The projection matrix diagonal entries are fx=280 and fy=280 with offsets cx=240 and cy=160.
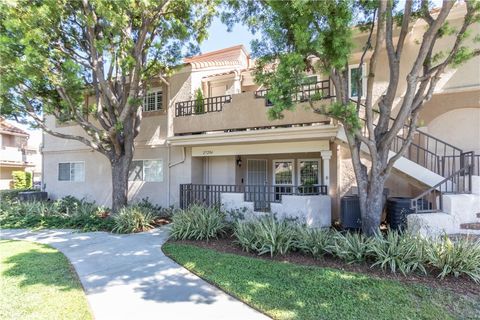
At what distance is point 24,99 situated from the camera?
455 inches

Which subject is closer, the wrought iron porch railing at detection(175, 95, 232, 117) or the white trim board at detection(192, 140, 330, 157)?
the white trim board at detection(192, 140, 330, 157)

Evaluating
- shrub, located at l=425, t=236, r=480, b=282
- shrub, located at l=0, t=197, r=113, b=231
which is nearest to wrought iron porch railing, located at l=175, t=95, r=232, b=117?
shrub, located at l=0, t=197, r=113, b=231

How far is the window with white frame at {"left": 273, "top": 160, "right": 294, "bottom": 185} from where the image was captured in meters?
14.1

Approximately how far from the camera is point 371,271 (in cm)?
605

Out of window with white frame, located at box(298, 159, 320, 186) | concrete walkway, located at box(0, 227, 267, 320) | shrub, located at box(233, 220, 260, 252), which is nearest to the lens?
concrete walkway, located at box(0, 227, 267, 320)

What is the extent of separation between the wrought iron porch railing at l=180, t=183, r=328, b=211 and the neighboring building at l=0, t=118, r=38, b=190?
25.0 metres

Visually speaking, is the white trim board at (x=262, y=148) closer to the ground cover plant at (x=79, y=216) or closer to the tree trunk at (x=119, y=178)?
the tree trunk at (x=119, y=178)

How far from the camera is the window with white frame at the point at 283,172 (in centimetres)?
1413

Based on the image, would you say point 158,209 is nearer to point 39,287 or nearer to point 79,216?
point 79,216

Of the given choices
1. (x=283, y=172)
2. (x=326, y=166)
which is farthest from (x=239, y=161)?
(x=326, y=166)

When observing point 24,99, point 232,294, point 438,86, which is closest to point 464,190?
point 438,86

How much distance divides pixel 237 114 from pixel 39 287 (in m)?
8.43

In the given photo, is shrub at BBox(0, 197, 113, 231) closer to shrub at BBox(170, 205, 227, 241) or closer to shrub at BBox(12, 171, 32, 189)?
shrub at BBox(170, 205, 227, 241)

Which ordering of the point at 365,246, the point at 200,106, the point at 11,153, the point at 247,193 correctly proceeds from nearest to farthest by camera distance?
the point at 365,246 < the point at 247,193 < the point at 200,106 < the point at 11,153
